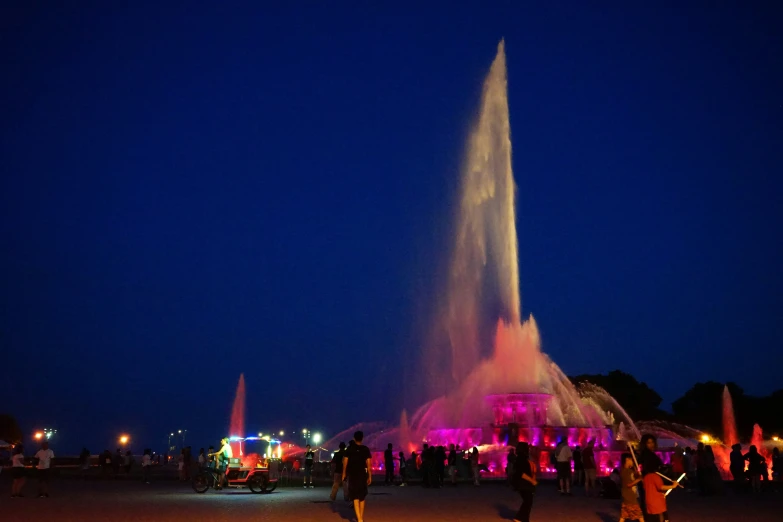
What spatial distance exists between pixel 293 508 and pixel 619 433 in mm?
33497

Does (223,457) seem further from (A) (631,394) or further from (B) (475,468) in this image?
(A) (631,394)

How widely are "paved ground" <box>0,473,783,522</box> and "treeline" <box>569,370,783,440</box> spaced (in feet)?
253

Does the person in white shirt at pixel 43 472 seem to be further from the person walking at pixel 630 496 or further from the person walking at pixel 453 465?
the person walking at pixel 630 496

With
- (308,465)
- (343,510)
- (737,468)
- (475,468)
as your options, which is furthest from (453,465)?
(343,510)

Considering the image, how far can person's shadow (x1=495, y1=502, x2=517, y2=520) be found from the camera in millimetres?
15828

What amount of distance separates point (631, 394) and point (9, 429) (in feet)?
292

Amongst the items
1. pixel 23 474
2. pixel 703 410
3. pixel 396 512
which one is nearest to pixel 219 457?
pixel 23 474

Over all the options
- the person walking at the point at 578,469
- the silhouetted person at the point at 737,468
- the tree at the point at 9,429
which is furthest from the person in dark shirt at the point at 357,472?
the tree at the point at 9,429

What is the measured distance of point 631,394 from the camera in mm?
98188

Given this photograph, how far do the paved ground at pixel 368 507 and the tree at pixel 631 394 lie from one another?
76327 mm

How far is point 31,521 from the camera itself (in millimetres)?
14609

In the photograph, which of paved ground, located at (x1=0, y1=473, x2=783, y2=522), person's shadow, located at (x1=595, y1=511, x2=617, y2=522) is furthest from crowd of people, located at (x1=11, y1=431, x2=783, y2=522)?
person's shadow, located at (x1=595, y1=511, x2=617, y2=522)

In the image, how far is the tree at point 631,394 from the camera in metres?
96.9

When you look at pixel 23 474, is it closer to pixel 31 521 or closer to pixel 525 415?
pixel 31 521
